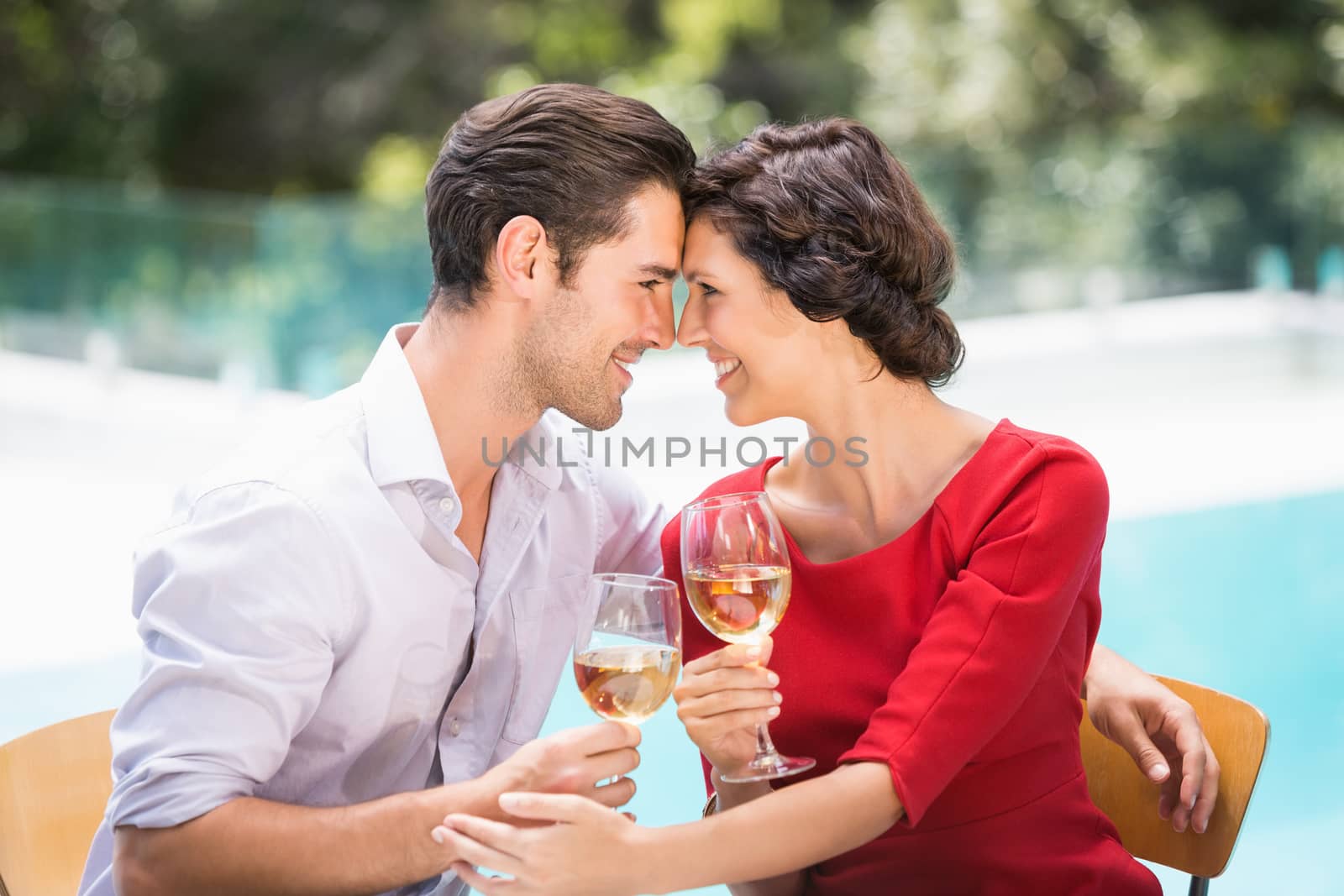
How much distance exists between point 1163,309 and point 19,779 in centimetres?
1133

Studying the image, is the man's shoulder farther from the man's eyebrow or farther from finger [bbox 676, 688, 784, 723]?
finger [bbox 676, 688, 784, 723]

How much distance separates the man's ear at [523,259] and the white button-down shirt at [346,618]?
0.71 ft

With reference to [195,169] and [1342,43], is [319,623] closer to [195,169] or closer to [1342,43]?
[1342,43]

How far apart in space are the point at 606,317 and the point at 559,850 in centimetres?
96

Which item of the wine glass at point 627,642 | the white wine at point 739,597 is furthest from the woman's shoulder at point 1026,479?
the wine glass at point 627,642

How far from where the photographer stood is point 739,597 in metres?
1.78

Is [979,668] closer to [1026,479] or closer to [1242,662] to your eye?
[1026,479]

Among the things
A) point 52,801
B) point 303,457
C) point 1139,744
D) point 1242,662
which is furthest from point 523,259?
point 1242,662

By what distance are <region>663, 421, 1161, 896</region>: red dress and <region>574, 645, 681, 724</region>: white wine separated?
0.32 metres

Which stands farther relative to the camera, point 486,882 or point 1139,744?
point 1139,744

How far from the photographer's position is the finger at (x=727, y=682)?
5.80ft

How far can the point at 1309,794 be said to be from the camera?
4.68 metres

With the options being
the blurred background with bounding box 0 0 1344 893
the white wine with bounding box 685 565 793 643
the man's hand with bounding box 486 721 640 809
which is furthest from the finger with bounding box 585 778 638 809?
the blurred background with bounding box 0 0 1344 893

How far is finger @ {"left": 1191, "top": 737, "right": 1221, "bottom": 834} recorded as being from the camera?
2.03 m
